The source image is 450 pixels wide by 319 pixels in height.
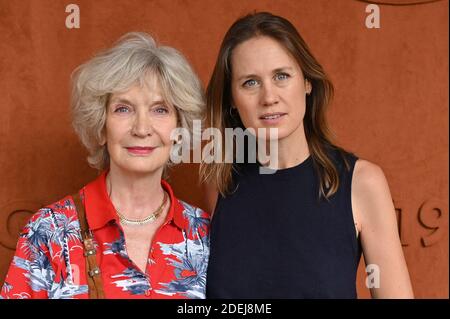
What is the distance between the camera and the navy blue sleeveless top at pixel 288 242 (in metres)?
2.28

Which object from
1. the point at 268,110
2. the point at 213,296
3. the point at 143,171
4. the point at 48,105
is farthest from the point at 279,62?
the point at 48,105

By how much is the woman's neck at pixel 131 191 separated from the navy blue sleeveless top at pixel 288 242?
265mm

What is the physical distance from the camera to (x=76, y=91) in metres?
2.40

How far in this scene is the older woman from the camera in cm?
216

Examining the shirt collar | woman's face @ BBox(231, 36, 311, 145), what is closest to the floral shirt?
the shirt collar

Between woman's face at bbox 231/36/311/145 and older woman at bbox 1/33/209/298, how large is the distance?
0.17 meters

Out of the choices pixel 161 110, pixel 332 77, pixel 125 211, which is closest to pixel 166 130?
pixel 161 110

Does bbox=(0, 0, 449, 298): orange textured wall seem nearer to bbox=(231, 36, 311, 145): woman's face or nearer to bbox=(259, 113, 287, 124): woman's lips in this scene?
bbox=(231, 36, 311, 145): woman's face

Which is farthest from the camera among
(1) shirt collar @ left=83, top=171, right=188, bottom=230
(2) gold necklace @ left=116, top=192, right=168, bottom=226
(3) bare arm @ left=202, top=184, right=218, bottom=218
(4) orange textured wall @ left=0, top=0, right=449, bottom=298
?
(4) orange textured wall @ left=0, top=0, right=449, bottom=298

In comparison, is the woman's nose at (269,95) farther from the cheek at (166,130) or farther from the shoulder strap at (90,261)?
the shoulder strap at (90,261)

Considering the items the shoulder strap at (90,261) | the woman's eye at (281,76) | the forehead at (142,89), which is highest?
the woman's eye at (281,76)

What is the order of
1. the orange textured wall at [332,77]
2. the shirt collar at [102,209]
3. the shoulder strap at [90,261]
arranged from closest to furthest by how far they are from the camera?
the shoulder strap at [90,261] → the shirt collar at [102,209] → the orange textured wall at [332,77]

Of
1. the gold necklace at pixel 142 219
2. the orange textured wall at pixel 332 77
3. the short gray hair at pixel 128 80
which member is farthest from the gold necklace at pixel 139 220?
the orange textured wall at pixel 332 77

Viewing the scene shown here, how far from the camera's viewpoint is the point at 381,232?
226 centimetres
